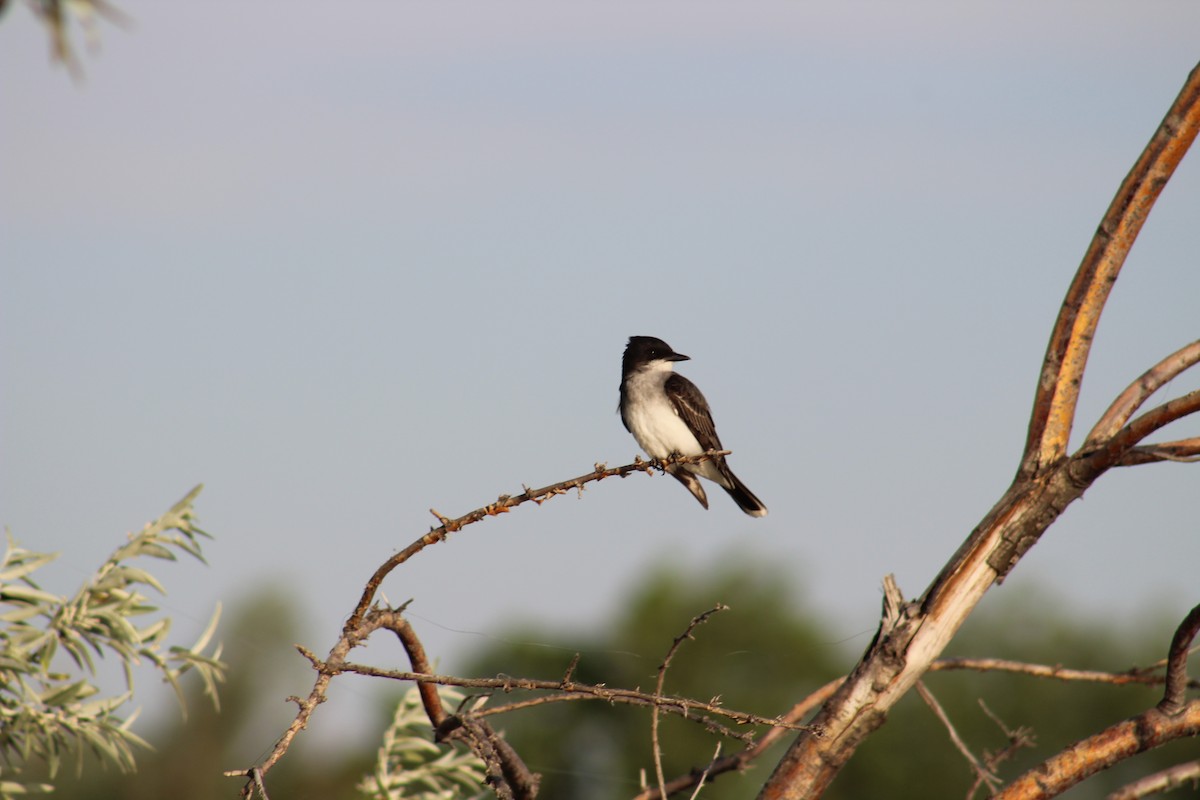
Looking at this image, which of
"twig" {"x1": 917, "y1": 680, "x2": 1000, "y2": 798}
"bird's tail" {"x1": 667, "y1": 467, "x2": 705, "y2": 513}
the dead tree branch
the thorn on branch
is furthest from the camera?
"bird's tail" {"x1": 667, "y1": 467, "x2": 705, "y2": 513}

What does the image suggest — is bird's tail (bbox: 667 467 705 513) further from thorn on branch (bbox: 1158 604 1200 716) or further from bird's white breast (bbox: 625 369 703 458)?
thorn on branch (bbox: 1158 604 1200 716)

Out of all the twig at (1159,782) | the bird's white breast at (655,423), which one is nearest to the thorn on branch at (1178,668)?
the twig at (1159,782)

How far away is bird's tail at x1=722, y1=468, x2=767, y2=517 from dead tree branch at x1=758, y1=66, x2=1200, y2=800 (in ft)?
13.6

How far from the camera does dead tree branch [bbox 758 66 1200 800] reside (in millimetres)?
4230

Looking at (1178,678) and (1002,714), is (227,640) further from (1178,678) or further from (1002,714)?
(1002,714)

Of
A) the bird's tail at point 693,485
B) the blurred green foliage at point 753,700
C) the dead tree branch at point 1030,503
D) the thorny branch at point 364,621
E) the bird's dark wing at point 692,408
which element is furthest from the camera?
the blurred green foliage at point 753,700

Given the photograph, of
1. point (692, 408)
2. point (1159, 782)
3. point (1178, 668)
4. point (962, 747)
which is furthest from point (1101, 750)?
point (692, 408)

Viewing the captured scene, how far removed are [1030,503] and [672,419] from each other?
436 centimetres

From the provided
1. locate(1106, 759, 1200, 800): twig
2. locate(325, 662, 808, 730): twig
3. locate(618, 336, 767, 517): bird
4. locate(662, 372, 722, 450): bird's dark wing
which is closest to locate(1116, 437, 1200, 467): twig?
locate(1106, 759, 1200, 800): twig

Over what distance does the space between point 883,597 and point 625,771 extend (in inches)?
1547

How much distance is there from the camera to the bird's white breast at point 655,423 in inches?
337

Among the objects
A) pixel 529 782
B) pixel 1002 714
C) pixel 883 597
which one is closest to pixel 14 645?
pixel 529 782

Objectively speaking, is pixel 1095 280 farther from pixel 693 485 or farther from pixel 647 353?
pixel 647 353

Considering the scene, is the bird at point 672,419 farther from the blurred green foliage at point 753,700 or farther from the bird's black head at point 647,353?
the blurred green foliage at point 753,700
